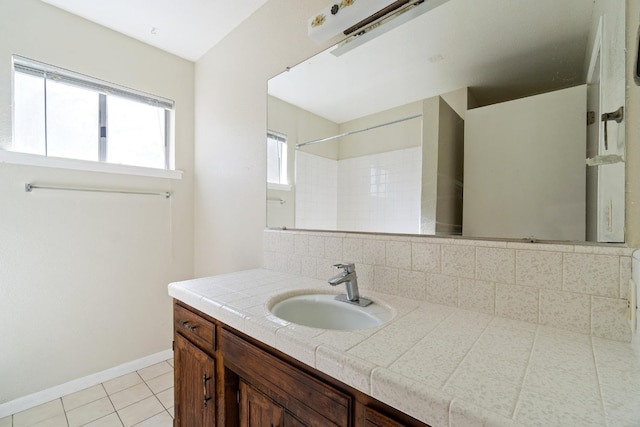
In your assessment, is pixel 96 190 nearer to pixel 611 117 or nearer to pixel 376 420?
pixel 376 420

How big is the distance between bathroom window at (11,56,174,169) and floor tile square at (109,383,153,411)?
64.8 inches

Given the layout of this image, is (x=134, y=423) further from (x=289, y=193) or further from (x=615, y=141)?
(x=615, y=141)

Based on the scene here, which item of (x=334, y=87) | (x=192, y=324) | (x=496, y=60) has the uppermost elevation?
(x=334, y=87)

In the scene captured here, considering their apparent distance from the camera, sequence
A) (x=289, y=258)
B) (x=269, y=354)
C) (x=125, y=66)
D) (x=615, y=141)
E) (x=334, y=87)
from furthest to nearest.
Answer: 1. (x=125, y=66)
2. (x=289, y=258)
3. (x=334, y=87)
4. (x=269, y=354)
5. (x=615, y=141)

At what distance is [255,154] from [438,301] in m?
1.37

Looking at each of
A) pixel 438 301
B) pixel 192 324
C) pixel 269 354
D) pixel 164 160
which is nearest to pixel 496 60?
pixel 438 301

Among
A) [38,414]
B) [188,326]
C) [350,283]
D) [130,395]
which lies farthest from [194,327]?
[38,414]

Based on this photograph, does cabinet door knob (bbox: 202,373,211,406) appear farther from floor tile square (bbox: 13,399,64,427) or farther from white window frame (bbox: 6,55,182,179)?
white window frame (bbox: 6,55,182,179)

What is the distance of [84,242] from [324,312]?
183 cm

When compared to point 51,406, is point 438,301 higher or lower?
higher

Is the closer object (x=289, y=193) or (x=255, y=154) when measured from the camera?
(x=289, y=193)

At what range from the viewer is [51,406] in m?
1.67

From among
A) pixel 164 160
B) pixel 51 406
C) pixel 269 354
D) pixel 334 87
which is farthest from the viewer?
pixel 164 160

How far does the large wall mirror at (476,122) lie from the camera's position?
30.0 inches
